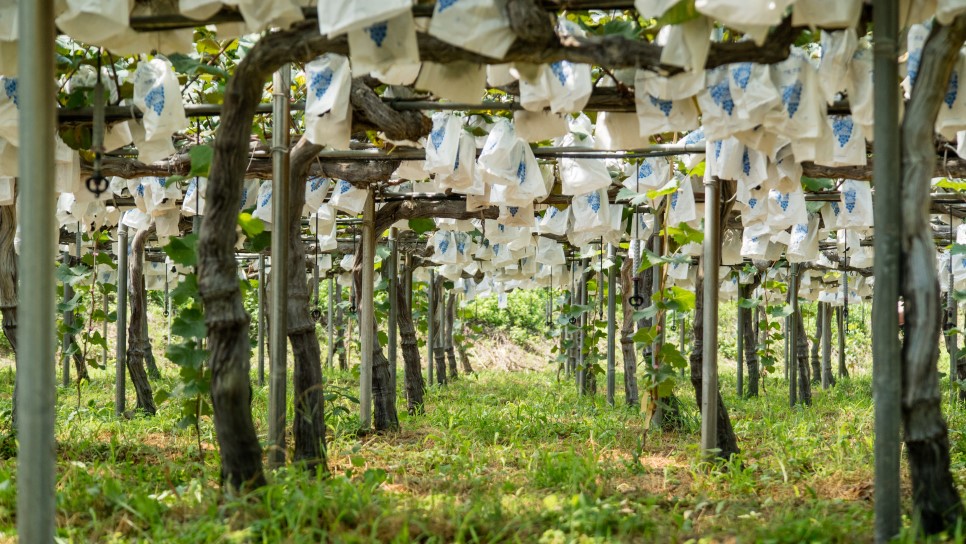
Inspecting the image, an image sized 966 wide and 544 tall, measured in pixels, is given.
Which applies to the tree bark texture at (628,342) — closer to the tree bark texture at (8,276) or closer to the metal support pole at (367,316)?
the metal support pole at (367,316)

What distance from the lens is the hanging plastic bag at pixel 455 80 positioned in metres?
3.46

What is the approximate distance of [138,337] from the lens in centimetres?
796

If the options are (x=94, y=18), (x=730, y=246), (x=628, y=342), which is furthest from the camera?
(x=628, y=342)

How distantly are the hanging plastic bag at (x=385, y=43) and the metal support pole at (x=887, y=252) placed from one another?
1408mm

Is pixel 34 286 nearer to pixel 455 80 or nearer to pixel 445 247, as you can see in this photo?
pixel 455 80

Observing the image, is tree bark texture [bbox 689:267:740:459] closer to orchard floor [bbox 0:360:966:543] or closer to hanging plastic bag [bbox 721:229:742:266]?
orchard floor [bbox 0:360:966:543]

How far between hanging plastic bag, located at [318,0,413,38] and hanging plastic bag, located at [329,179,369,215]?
373cm

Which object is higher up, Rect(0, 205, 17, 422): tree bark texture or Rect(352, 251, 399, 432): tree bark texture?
Rect(0, 205, 17, 422): tree bark texture

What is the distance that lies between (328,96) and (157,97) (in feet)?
2.37

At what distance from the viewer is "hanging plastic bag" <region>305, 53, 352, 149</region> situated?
404cm

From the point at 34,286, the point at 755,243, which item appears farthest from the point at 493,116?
the point at 34,286

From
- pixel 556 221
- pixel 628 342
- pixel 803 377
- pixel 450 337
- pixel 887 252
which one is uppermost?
pixel 556 221

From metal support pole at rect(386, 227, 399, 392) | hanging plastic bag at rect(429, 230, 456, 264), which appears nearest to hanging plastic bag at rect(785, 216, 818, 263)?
metal support pole at rect(386, 227, 399, 392)

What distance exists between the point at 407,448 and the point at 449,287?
357 inches
